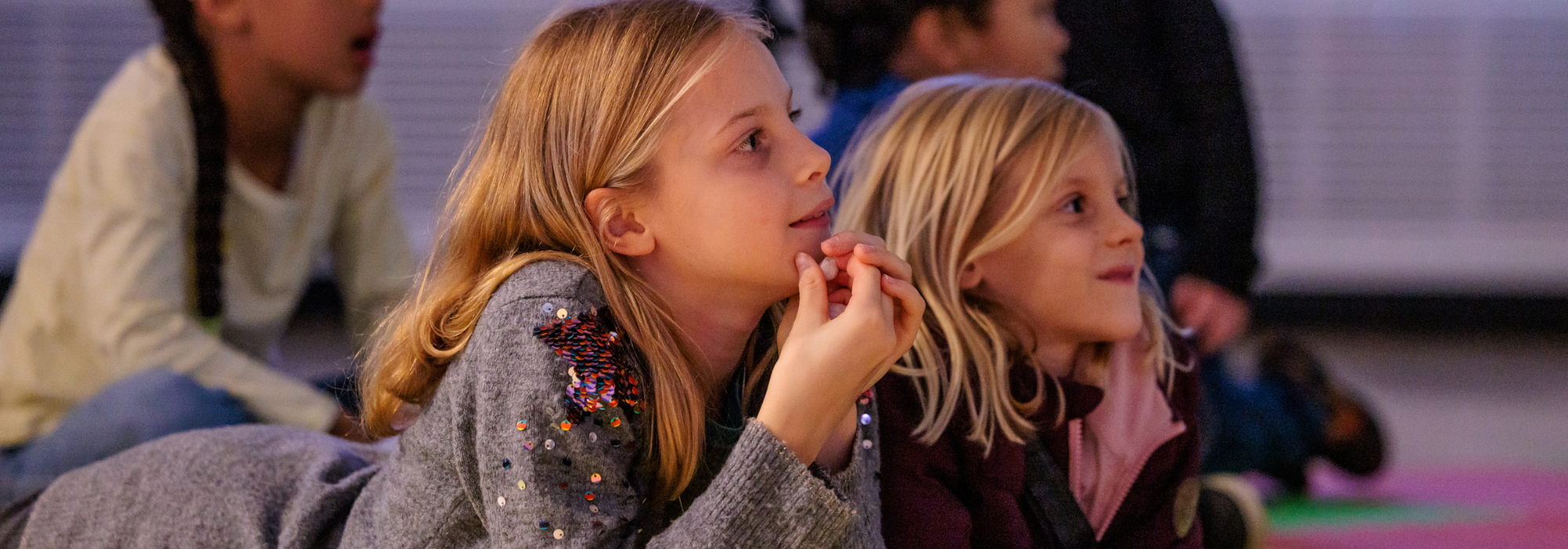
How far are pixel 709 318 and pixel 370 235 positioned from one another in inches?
41.3

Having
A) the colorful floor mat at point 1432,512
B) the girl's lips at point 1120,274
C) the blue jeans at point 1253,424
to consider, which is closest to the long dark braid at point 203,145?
the girl's lips at point 1120,274

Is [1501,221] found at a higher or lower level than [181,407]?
lower

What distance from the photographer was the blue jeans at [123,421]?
120 cm

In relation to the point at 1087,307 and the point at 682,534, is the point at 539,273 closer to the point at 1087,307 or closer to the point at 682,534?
the point at 682,534

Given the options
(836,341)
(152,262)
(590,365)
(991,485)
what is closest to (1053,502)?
(991,485)

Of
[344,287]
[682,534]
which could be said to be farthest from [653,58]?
[344,287]

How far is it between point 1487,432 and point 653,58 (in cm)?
207

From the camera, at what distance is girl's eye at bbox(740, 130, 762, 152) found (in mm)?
828

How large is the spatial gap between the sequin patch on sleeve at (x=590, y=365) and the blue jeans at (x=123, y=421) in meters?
0.61

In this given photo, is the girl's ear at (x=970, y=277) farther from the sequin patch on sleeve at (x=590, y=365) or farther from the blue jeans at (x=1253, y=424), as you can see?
the blue jeans at (x=1253, y=424)

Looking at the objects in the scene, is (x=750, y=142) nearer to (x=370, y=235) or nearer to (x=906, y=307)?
(x=906, y=307)

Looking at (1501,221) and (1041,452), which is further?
(1501,221)

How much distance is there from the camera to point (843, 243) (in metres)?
0.83

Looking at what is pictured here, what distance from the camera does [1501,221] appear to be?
335 centimetres
